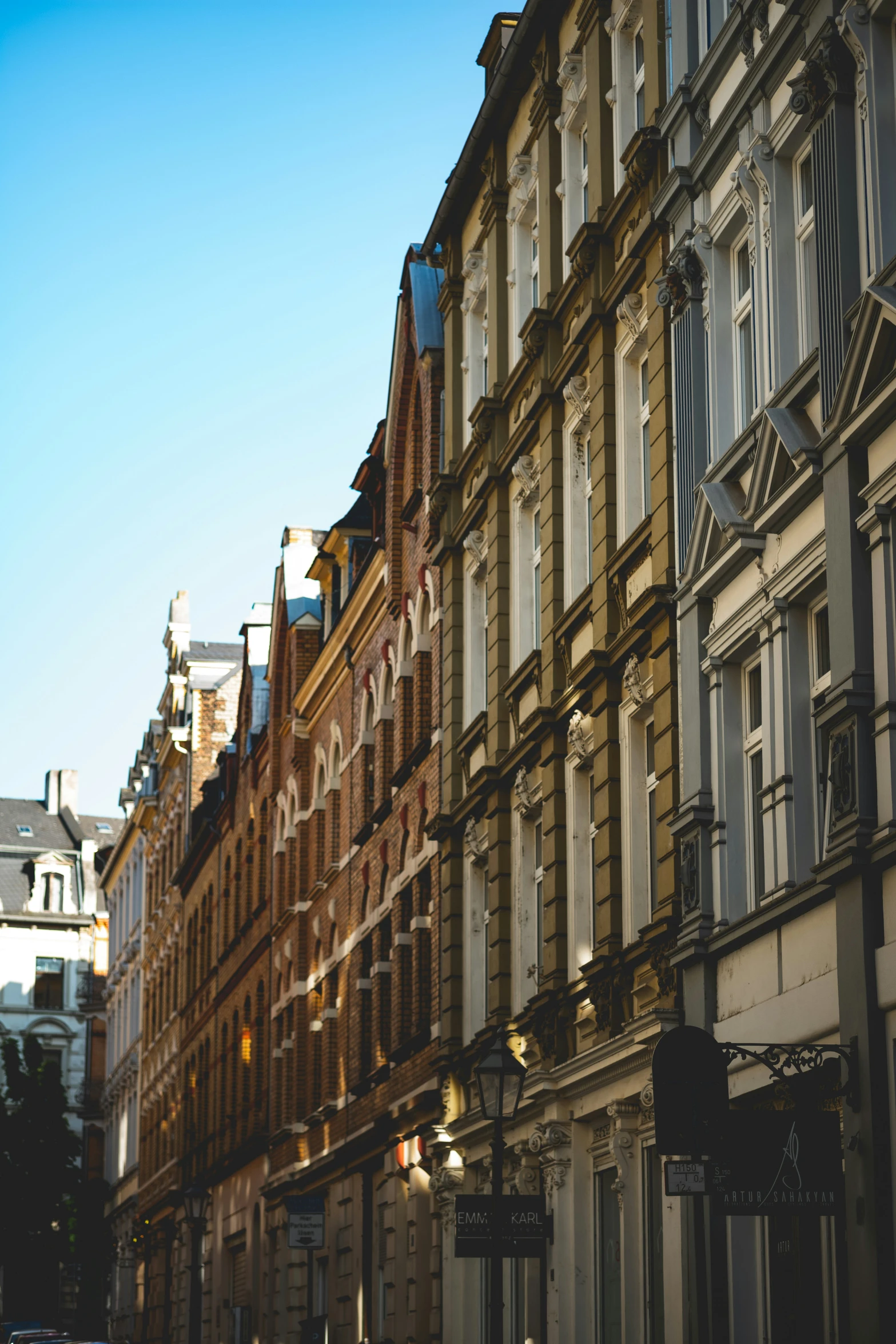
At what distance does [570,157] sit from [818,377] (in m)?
9.91

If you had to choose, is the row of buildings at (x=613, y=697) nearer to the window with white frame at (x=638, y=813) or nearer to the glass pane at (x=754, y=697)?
→ the window with white frame at (x=638, y=813)

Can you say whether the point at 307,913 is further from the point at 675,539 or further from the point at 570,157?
the point at 675,539

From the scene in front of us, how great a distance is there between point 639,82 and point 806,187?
5557 mm

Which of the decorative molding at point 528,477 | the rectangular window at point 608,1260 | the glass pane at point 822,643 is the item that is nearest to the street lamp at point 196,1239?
the rectangular window at point 608,1260

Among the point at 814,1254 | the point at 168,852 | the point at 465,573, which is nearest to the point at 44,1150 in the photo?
the point at 168,852

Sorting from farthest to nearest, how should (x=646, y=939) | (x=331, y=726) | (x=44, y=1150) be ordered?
(x=44, y=1150) → (x=331, y=726) → (x=646, y=939)

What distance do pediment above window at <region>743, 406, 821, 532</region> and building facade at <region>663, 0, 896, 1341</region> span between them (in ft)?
0.08

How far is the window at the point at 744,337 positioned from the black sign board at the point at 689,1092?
5.97 m

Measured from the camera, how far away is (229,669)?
2547 inches

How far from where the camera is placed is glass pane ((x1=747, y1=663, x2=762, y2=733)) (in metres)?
17.9

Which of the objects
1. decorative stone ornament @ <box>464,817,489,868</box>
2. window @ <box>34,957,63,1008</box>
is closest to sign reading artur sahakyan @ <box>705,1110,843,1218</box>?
decorative stone ornament @ <box>464,817,489,868</box>

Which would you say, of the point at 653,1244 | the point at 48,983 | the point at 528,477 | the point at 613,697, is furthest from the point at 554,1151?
the point at 48,983

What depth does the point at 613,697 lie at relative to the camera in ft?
70.3

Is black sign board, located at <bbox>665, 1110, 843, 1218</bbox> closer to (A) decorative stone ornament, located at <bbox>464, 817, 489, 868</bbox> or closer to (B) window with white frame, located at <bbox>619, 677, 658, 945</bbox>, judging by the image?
(B) window with white frame, located at <bbox>619, 677, 658, 945</bbox>
